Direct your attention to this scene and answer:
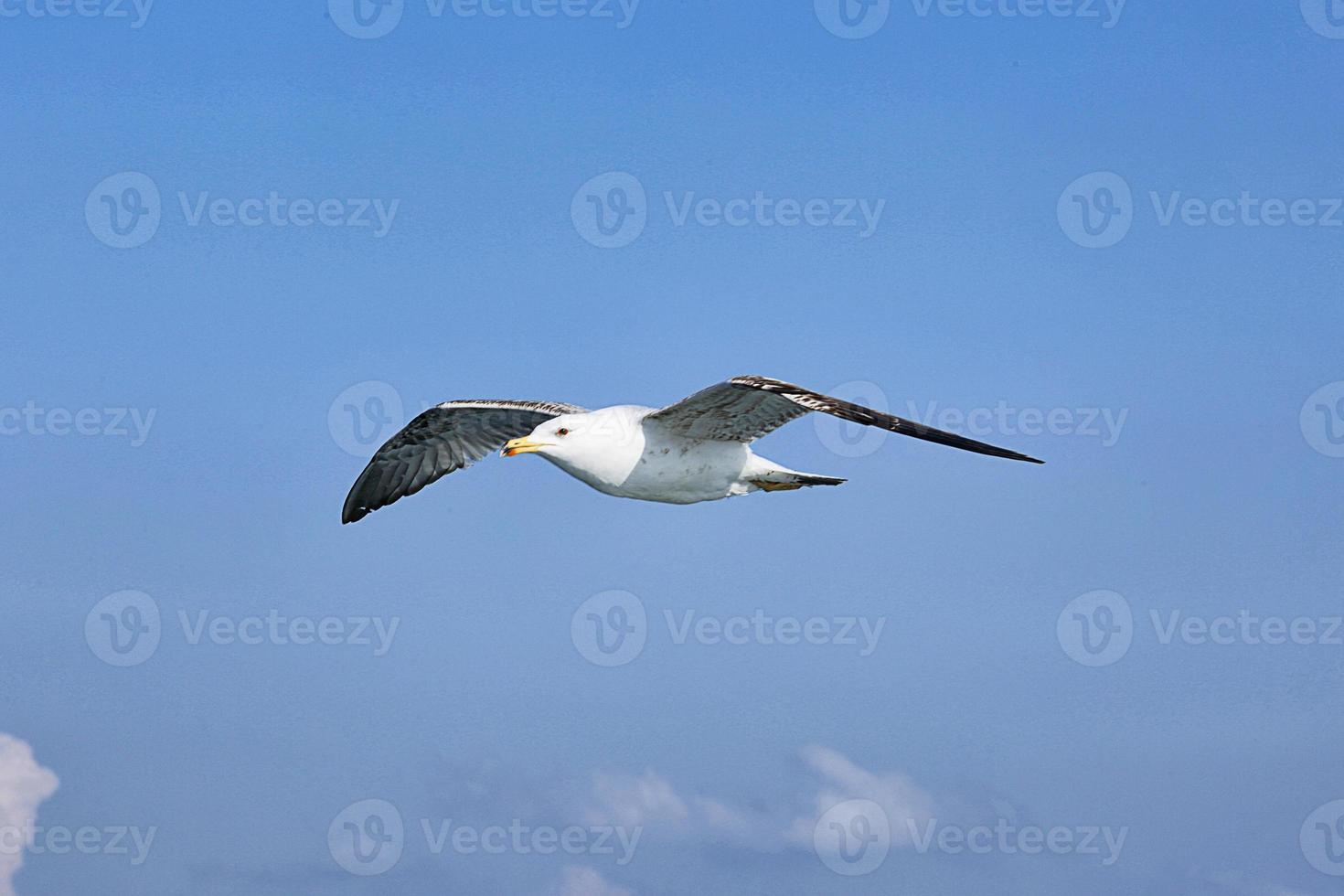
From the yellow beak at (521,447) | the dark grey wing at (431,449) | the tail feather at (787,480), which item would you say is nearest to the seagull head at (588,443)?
the yellow beak at (521,447)

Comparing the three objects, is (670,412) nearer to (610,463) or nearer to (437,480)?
(610,463)

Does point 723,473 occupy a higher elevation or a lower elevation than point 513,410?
lower

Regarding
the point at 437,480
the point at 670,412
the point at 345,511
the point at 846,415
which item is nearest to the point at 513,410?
the point at 437,480

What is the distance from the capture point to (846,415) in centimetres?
1494

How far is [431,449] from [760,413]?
7.29 meters

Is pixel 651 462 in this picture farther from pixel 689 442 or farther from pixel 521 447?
pixel 521 447

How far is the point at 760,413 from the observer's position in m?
17.1

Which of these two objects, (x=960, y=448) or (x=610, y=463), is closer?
(x=960, y=448)

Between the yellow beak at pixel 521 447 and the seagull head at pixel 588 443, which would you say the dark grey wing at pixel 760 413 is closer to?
the seagull head at pixel 588 443

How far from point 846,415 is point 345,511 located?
1082cm

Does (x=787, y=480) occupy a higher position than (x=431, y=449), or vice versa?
(x=431, y=449)

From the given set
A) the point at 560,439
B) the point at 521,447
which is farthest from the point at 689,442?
the point at 521,447

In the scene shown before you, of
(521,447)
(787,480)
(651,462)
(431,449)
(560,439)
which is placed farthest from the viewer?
(431,449)

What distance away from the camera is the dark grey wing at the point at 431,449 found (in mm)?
21922
